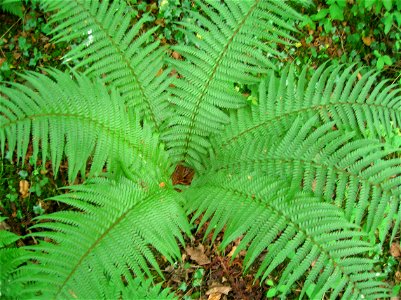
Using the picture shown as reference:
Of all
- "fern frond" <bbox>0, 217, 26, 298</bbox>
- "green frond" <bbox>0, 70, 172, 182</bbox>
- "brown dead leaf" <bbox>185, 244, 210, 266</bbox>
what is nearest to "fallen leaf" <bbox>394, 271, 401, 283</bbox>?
"brown dead leaf" <bbox>185, 244, 210, 266</bbox>

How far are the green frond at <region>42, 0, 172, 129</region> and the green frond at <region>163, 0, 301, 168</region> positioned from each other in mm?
161

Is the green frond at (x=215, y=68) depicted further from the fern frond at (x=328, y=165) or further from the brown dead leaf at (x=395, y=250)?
the brown dead leaf at (x=395, y=250)

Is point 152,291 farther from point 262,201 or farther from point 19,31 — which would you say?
point 19,31

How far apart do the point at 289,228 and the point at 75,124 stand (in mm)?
Answer: 1557

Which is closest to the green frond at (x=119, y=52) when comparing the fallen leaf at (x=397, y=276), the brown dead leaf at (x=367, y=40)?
the brown dead leaf at (x=367, y=40)

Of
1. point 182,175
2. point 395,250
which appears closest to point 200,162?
point 182,175

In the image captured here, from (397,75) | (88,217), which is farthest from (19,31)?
(397,75)

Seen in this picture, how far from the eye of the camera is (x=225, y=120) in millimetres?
3342

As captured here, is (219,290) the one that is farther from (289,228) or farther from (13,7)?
(13,7)

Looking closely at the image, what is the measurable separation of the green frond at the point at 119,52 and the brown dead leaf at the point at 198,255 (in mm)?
1110

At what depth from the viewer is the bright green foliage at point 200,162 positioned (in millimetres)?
2512

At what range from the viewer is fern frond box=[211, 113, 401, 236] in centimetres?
278

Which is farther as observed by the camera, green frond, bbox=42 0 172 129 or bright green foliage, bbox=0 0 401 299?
green frond, bbox=42 0 172 129

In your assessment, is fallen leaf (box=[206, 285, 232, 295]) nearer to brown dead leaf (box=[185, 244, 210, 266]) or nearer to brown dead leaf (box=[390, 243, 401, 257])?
brown dead leaf (box=[185, 244, 210, 266])
